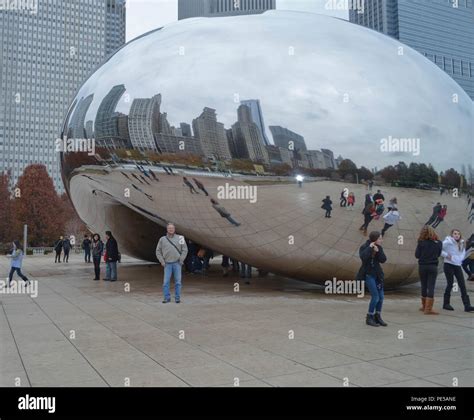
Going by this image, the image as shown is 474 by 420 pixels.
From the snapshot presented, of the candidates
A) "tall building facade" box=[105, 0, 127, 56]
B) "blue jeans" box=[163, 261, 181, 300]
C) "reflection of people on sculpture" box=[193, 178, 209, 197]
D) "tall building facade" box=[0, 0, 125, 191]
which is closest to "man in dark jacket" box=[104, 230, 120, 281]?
"reflection of people on sculpture" box=[193, 178, 209, 197]

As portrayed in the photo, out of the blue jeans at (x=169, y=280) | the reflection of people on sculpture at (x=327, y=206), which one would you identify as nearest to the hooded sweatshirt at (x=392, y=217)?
the reflection of people on sculpture at (x=327, y=206)

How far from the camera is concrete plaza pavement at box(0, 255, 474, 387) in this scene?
14.8 ft

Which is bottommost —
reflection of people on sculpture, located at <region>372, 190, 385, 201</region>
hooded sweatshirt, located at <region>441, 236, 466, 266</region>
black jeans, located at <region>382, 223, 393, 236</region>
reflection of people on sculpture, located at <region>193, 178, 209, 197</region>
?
hooded sweatshirt, located at <region>441, 236, 466, 266</region>

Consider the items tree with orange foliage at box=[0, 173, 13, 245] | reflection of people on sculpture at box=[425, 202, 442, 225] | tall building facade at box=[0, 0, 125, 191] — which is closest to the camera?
reflection of people on sculpture at box=[425, 202, 442, 225]

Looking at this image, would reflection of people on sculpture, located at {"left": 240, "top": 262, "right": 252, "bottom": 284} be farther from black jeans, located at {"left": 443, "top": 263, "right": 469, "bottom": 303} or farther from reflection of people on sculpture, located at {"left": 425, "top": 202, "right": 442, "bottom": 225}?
black jeans, located at {"left": 443, "top": 263, "right": 469, "bottom": 303}

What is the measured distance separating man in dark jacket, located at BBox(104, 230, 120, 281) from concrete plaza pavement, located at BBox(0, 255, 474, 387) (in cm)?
267

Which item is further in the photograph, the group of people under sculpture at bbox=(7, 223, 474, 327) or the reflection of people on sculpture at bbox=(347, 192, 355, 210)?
the reflection of people on sculpture at bbox=(347, 192, 355, 210)

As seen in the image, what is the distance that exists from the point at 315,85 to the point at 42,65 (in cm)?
13644

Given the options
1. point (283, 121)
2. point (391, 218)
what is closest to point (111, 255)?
point (283, 121)

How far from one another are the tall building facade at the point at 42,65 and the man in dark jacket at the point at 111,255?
391ft

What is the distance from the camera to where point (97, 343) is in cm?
585

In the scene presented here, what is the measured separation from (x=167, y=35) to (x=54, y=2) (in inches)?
5225
